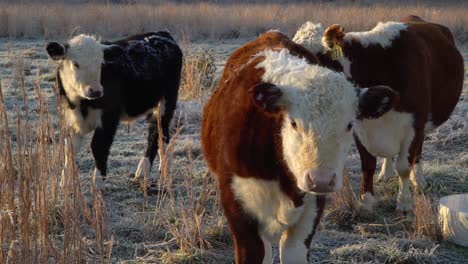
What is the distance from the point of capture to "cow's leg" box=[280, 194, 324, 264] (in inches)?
127

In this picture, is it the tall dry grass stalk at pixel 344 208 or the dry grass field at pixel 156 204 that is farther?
the tall dry grass stalk at pixel 344 208

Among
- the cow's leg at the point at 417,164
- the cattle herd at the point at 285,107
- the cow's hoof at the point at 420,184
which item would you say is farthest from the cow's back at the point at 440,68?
the cow's hoof at the point at 420,184

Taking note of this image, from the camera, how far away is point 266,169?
9.89 feet

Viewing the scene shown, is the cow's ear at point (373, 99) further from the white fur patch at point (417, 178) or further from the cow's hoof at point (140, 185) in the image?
the cow's hoof at point (140, 185)

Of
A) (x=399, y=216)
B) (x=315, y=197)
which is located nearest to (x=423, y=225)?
(x=399, y=216)

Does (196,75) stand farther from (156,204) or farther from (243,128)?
(243,128)

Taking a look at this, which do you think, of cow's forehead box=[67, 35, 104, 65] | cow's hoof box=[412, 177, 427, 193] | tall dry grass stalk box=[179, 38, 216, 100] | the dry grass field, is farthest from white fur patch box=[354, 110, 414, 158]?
tall dry grass stalk box=[179, 38, 216, 100]

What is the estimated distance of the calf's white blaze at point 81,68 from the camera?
18.5 ft

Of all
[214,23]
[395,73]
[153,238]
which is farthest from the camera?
[214,23]

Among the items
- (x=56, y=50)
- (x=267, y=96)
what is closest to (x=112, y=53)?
(x=56, y=50)

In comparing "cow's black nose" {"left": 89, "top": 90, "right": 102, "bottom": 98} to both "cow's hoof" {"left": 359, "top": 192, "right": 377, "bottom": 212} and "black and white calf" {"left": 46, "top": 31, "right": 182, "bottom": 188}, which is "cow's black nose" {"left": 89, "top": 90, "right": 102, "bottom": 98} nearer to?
"black and white calf" {"left": 46, "top": 31, "right": 182, "bottom": 188}

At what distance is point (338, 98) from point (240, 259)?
1.10 m

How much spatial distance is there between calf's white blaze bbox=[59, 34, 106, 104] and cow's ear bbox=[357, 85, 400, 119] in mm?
3252

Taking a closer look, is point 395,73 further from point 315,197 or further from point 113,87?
point 113,87
